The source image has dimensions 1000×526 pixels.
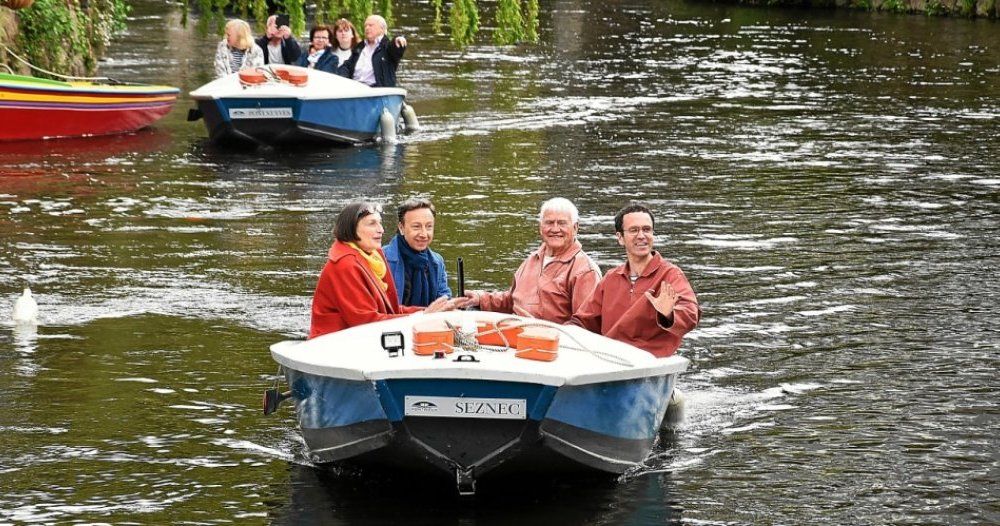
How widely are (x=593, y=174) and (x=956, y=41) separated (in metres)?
23.5

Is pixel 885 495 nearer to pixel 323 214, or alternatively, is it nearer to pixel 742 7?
pixel 323 214

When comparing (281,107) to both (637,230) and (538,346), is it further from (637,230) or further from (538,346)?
(538,346)

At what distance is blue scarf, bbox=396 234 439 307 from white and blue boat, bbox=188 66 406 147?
1246 centimetres

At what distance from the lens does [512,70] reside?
3547cm

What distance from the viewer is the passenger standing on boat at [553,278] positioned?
407 inches

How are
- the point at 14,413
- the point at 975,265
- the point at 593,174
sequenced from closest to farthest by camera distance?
1. the point at 14,413
2. the point at 975,265
3. the point at 593,174

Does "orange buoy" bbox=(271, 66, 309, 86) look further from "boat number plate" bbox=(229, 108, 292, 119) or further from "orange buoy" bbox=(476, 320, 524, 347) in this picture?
"orange buoy" bbox=(476, 320, 524, 347)

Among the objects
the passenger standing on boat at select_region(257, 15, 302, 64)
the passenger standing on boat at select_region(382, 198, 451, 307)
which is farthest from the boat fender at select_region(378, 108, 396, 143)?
the passenger standing on boat at select_region(382, 198, 451, 307)

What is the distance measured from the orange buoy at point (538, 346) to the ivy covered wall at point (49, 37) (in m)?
16.6

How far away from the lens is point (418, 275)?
10.8 meters

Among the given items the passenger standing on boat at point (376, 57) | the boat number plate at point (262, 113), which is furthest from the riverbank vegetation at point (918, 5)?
the boat number plate at point (262, 113)

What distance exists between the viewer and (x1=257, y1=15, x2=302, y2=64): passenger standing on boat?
2430cm

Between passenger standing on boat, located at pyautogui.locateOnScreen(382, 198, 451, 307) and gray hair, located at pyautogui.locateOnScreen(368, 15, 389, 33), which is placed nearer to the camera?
passenger standing on boat, located at pyautogui.locateOnScreen(382, 198, 451, 307)

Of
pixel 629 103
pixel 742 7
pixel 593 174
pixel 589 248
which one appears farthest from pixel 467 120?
pixel 742 7
